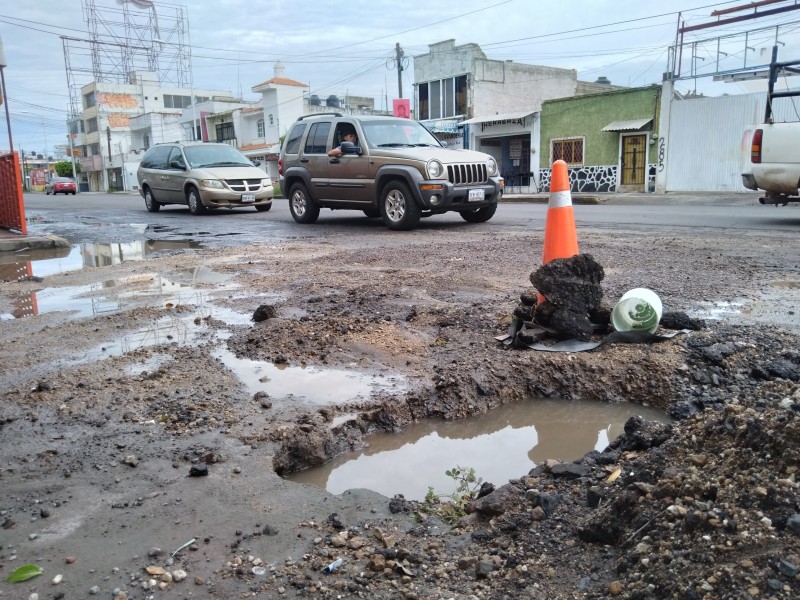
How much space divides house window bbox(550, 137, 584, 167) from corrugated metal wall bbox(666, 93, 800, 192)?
461cm

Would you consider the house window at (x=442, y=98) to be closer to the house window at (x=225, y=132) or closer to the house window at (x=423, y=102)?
the house window at (x=423, y=102)

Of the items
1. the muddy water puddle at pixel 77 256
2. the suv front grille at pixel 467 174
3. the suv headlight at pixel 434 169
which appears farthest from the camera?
the suv front grille at pixel 467 174

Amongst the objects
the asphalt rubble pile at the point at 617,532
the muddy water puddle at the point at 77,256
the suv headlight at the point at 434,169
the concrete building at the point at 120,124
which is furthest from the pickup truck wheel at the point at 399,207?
the concrete building at the point at 120,124

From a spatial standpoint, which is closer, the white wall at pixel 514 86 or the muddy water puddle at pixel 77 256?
the muddy water puddle at pixel 77 256

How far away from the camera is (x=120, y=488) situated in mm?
2504

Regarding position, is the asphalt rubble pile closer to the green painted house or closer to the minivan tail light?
the minivan tail light

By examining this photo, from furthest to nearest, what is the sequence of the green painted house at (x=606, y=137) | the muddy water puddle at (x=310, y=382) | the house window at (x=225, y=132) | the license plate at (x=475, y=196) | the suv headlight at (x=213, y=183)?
the house window at (x=225, y=132)
the green painted house at (x=606, y=137)
the suv headlight at (x=213, y=183)
the license plate at (x=475, y=196)
the muddy water puddle at (x=310, y=382)

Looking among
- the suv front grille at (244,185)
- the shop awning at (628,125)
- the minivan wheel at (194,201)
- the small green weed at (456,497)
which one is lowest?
the small green weed at (456,497)

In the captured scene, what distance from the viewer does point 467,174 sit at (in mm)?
10727

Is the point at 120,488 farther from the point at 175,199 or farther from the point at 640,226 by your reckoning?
the point at 175,199

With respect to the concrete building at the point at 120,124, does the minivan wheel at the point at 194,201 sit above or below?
below

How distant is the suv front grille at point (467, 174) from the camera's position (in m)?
10.5

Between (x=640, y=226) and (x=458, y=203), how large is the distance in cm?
285

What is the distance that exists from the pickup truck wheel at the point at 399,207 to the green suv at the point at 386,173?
0.02 m
